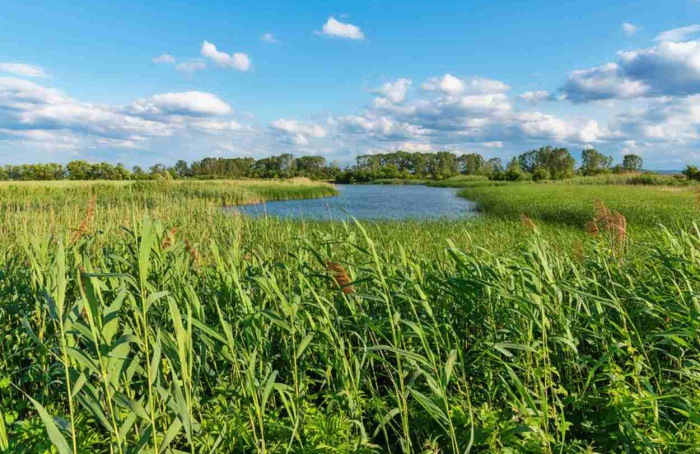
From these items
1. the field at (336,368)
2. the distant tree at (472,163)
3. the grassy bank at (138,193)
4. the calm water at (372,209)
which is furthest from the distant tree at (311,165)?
the field at (336,368)

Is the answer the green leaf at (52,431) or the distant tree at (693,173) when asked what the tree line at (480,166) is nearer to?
the distant tree at (693,173)

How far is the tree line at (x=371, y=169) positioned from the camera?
75.1 m

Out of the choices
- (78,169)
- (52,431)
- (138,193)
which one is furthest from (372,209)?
(78,169)

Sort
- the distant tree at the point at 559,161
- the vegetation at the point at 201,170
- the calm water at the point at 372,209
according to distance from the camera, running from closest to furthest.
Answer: the calm water at the point at 372,209
the vegetation at the point at 201,170
the distant tree at the point at 559,161

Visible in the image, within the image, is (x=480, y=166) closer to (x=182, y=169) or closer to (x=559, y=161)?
(x=559, y=161)

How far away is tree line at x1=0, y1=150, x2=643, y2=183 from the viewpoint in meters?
75.1

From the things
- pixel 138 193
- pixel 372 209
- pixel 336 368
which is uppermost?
pixel 138 193

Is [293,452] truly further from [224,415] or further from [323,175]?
[323,175]

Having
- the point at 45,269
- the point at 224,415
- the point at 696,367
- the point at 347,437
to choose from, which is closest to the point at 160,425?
the point at 224,415

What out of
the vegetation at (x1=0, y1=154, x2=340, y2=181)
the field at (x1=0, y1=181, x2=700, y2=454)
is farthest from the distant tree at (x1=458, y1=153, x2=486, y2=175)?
the field at (x1=0, y1=181, x2=700, y2=454)

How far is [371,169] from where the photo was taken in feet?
424

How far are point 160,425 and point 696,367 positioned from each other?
300cm

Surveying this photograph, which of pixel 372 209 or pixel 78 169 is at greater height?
pixel 78 169

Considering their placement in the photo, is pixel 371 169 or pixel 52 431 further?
pixel 371 169
